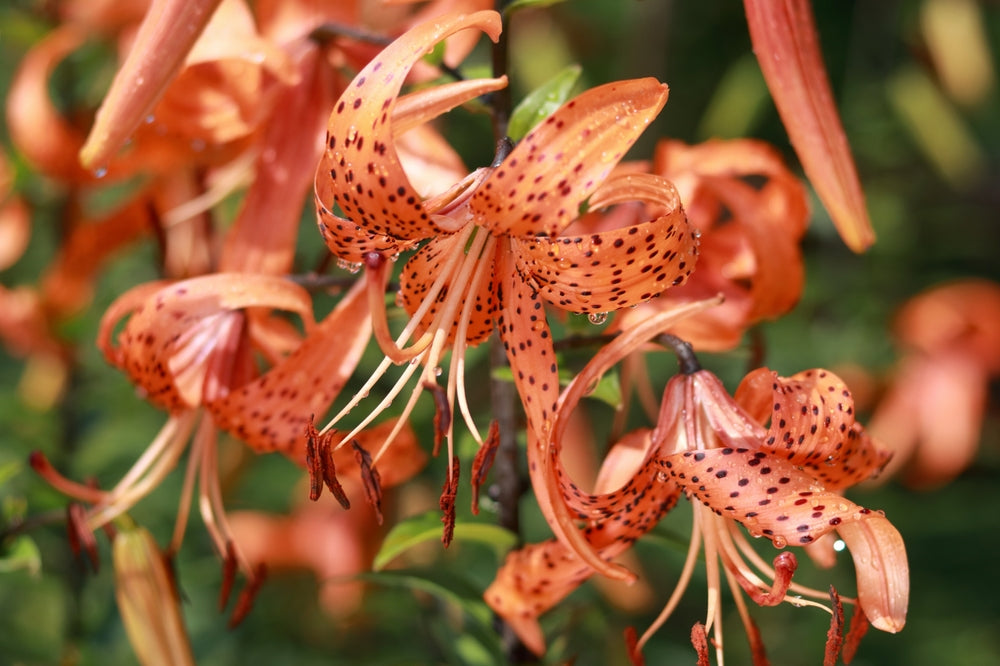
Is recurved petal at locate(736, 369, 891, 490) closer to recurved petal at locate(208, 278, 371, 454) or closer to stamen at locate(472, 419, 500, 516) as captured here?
stamen at locate(472, 419, 500, 516)

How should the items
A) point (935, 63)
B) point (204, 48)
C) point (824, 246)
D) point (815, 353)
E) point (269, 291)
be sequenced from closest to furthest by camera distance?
point (269, 291) → point (204, 48) → point (815, 353) → point (824, 246) → point (935, 63)

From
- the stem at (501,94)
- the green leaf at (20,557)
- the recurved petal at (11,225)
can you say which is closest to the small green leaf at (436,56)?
the stem at (501,94)

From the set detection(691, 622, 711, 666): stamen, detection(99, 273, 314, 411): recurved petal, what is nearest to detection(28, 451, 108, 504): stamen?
detection(99, 273, 314, 411): recurved petal

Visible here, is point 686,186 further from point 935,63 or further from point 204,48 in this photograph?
point 935,63

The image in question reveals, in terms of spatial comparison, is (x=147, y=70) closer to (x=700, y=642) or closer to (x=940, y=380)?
(x=700, y=642)

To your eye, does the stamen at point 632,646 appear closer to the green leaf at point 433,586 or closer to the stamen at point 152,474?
the green leaf at point 433,586

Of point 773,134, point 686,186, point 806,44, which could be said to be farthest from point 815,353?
point 806,44
